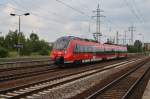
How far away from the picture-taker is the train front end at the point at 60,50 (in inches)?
1300

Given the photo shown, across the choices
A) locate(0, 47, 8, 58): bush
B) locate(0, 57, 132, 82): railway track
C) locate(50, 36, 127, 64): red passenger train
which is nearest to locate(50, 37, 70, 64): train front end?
locate(50, 36, 127, 64): red passenger train

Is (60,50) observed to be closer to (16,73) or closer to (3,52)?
(16,73)

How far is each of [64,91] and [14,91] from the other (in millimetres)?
2424

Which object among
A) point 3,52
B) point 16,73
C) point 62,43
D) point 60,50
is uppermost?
point 62,43

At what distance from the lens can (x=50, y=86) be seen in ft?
59.7

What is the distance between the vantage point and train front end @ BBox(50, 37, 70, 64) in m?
33.0

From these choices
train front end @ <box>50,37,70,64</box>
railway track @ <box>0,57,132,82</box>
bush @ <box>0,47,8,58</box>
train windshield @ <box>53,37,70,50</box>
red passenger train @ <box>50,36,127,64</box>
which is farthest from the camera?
bush @ <box>0,47,8,58</box>

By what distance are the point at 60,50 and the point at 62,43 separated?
34.0 inches

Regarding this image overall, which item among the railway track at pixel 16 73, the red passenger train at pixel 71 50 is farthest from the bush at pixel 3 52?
the railway track at pixel 16 73

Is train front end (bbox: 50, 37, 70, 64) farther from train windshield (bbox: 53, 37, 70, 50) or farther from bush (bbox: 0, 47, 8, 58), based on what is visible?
bush (bbox: 0, 47, 8, 58)

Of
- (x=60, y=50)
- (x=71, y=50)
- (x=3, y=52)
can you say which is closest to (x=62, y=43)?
(x=60, y=50)

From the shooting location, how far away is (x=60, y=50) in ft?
110

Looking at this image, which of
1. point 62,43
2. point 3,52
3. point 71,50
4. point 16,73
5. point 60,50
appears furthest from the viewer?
point 3,52

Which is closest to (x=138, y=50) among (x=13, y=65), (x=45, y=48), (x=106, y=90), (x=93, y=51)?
(x=45, y=48)
